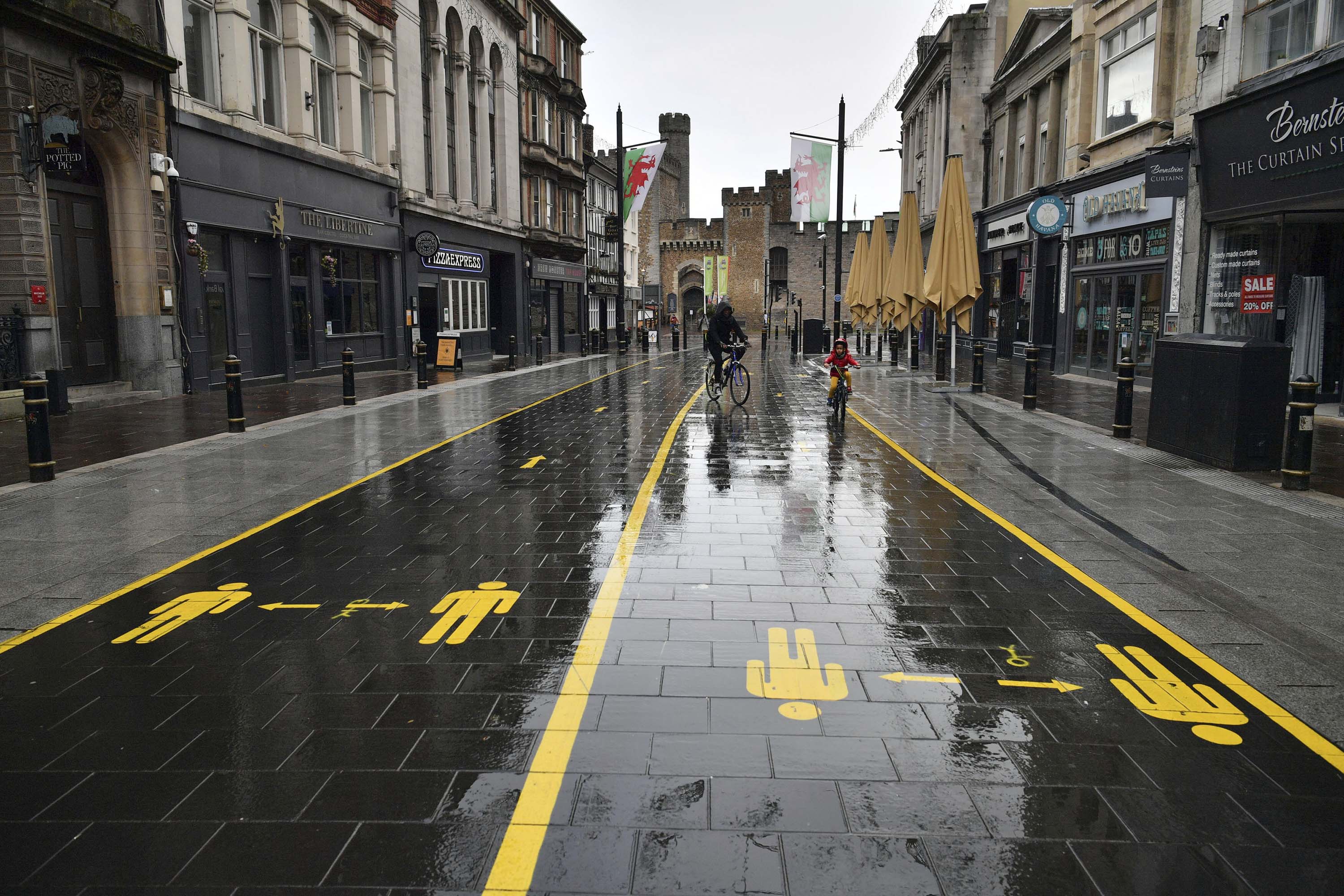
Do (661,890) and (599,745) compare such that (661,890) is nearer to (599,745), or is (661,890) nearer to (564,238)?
(599,745)

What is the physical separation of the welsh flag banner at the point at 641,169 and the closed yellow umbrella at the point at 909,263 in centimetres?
1856

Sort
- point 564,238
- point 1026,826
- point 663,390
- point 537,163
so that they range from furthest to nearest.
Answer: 1. point 564,238
2. point 537,163
3. point 663,390
4. point 1026,826

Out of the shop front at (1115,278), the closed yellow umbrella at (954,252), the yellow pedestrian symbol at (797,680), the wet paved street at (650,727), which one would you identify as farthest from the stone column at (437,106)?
the yellow pedestrian symbol at (797,680)

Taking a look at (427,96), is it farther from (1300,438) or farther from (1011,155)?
(1300,438)

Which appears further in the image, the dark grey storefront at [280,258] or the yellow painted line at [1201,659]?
the dark grey storefront at [280,258]

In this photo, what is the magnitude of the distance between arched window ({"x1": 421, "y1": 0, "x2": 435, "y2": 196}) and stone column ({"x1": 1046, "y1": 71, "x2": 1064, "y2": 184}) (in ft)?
61.0

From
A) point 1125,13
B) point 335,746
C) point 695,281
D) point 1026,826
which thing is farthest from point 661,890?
point 695,281

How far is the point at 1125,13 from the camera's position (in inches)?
810

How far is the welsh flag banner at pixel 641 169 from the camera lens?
4038 centimetres

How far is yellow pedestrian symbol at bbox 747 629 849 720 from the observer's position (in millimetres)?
4109

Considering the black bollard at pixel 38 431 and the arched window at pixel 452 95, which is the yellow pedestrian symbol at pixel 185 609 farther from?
the arched window at pixel 452 95

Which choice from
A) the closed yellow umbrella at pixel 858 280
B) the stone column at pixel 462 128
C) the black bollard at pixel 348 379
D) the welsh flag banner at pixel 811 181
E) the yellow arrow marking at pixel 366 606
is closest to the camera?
the yellow arrow marking at pixel 366 606

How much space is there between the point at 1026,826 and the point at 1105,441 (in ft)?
32.3

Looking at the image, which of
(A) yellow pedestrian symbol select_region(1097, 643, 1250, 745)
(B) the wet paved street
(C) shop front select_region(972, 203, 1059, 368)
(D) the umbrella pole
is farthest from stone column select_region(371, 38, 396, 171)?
(A) yellow pedestrian symbol select_region(1097, 643, 1250, 745)
